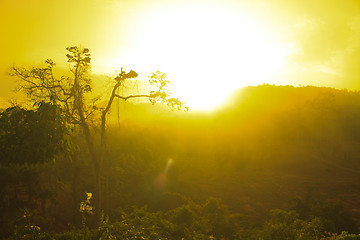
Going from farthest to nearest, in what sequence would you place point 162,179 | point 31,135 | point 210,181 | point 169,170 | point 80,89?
point 210,181 < point 169,170 < point 162,179 < point 80,89 < point 31,135

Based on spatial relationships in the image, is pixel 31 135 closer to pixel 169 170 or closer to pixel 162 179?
pixel 162 179

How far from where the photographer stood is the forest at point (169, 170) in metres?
6.81

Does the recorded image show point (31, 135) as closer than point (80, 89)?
Yes

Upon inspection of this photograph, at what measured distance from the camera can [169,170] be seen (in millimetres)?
17297

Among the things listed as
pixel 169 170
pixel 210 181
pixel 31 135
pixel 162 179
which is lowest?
pixel 210 181

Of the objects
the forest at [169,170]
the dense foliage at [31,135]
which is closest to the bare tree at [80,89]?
the forest at [169,170]

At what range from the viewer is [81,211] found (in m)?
11.0

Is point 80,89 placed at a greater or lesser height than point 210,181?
greater

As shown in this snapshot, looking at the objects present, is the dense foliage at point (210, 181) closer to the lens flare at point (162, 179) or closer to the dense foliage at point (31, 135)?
the lens flare at point (162, 179)

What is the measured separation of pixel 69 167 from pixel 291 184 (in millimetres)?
15421

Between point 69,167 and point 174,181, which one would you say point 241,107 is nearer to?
point 174,181

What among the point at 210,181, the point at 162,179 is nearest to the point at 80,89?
the point at 162,179

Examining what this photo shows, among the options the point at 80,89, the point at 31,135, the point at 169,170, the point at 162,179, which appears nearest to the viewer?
the point at 31,135

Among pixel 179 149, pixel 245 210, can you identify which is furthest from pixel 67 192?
pixel 179 149
